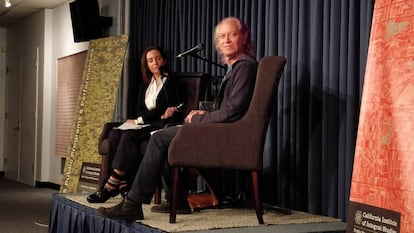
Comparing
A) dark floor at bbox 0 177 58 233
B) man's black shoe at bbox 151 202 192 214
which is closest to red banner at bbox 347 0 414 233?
man's black shoe at bbox 151 202 192 214

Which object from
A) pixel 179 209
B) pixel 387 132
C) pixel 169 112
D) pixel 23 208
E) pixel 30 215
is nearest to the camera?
pixel 387 132

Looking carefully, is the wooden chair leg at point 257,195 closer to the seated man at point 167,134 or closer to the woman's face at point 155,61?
the seated man at point 167,134

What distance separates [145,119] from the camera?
405 centimetres

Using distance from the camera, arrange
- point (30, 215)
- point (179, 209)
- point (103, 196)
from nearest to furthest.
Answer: point (179, 209)
point (103, 196)
point (30, 215)

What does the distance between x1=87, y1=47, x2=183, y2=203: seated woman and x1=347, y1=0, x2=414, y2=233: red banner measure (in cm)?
173

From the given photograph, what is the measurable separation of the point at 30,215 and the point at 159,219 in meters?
2.50

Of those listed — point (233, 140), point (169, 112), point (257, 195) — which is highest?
point (169, 112)

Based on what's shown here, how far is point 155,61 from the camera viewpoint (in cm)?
399

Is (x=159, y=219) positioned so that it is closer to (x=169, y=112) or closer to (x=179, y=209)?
(x=179, y=209)

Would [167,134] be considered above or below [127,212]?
above

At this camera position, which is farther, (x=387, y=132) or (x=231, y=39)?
(x=231, y=39)

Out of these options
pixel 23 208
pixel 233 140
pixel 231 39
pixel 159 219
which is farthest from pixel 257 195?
pixel 23 208

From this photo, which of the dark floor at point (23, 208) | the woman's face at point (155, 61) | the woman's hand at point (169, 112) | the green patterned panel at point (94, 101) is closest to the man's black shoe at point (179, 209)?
the woman's hand at point (169, 112)

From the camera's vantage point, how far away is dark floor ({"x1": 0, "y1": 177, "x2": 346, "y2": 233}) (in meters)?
2.96
